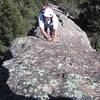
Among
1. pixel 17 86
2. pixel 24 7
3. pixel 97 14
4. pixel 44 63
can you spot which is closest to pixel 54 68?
pixel 44 63

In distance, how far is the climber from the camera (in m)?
11.7

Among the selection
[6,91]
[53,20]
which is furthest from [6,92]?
[53,20]

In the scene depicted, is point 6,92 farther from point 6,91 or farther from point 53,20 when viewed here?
point 53,20

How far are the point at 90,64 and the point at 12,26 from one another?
20.9m

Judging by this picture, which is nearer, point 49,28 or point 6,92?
point 6,92

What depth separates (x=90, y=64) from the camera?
984 centimetres

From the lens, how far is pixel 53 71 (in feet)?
30.5

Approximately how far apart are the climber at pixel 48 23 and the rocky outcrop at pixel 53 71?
631 millimetres

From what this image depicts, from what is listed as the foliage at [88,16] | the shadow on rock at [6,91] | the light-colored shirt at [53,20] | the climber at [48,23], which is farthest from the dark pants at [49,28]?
the foliage at [88,16]

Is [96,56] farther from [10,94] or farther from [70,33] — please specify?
[70,33]

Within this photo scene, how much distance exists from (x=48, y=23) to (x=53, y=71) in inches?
126

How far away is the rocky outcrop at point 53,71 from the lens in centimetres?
848

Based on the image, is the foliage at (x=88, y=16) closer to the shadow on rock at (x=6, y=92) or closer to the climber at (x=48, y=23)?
the climber at (x=48, y=23)

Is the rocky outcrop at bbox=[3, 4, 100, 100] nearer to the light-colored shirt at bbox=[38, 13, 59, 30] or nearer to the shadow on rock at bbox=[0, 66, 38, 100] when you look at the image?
the shadow on rock at bbox=[0, 66, 38, 100]
